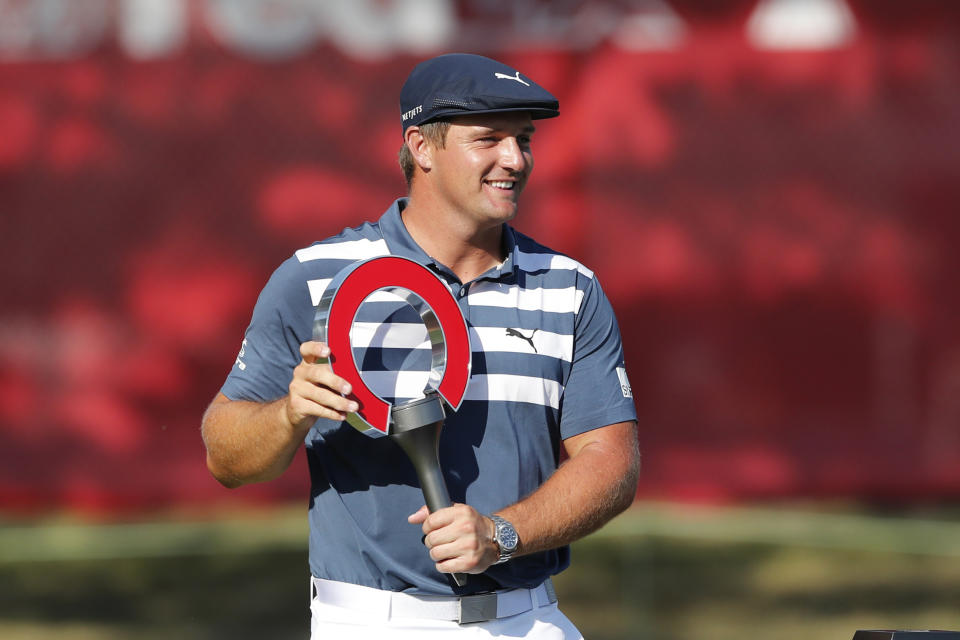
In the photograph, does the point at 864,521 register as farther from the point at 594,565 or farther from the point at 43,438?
the point at 43,438

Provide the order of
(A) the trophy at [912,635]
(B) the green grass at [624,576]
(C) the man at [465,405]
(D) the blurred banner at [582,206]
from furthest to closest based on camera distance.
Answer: (D) the blurred banner at [582,206], (B) the green grass at [624,576], (C) the man at [465,405], (A) the trophy at [912,635]

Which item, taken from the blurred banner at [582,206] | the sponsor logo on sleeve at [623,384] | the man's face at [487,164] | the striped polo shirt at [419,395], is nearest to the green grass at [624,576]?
the blurred banner at [582,206]

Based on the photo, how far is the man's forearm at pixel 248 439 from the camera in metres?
2.83

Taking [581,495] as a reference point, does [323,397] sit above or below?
above

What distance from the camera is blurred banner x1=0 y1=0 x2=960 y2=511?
727 centimetres

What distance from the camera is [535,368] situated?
10.1 ft

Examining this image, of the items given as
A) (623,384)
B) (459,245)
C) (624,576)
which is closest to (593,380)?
(623,384)

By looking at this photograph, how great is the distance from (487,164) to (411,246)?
258 mm

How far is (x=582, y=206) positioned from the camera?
7.37 meters

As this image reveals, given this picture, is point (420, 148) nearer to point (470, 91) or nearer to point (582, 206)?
→ point (470, 91)

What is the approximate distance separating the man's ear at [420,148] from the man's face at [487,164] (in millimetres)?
92

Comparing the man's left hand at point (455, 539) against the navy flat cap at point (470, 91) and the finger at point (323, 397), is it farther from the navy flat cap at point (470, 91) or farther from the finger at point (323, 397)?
the navy flat cap at point (470, 91)

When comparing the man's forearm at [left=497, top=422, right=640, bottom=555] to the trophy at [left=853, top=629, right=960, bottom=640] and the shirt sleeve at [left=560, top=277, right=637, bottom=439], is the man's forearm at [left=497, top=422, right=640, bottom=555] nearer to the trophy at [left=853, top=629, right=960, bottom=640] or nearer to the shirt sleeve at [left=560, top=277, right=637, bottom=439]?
the shirt sleeve at [left=560, top=277, right=637, bottom=439]

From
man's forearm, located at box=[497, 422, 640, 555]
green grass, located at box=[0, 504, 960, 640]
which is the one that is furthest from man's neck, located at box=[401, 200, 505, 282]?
green grass, located at box=[0, 504, 960, 640]
